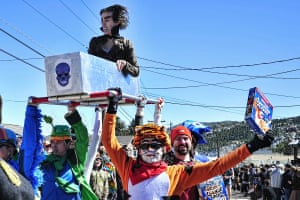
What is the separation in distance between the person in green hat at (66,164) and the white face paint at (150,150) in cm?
88

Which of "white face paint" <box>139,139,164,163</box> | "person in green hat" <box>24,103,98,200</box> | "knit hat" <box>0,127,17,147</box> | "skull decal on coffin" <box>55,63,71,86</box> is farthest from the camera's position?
"person in green hat" <box>24,103,98,200</box>

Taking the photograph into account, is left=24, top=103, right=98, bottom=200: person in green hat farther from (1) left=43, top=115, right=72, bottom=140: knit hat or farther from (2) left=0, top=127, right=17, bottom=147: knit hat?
(2) left=0, top=127, right=17, bottom=147: knit hat

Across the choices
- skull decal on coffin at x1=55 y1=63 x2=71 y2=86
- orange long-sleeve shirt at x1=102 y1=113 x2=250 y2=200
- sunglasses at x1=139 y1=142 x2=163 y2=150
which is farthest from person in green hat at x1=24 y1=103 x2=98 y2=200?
sunglasses at x1=139 y1=142 x2=163 y2=150

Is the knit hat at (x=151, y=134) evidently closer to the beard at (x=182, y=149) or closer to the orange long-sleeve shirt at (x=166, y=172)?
the orange long-sleeve shirt at (x=166, y=172)

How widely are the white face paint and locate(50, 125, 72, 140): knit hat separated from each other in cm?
109

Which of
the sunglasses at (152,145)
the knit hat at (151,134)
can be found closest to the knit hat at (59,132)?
the knit hat at (151,134)

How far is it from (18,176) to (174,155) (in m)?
2.46

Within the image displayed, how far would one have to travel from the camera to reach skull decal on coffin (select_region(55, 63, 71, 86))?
344 cm

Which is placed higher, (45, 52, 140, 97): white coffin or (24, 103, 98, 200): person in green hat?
(45, 52, 140, 97): white coffin

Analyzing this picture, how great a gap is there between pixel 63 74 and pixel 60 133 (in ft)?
2.87

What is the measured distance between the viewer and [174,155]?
413cm

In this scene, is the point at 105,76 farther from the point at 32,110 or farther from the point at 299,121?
the point at 299,121

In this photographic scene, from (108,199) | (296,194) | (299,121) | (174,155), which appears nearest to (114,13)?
(174,155)

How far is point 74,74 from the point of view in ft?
11.2
